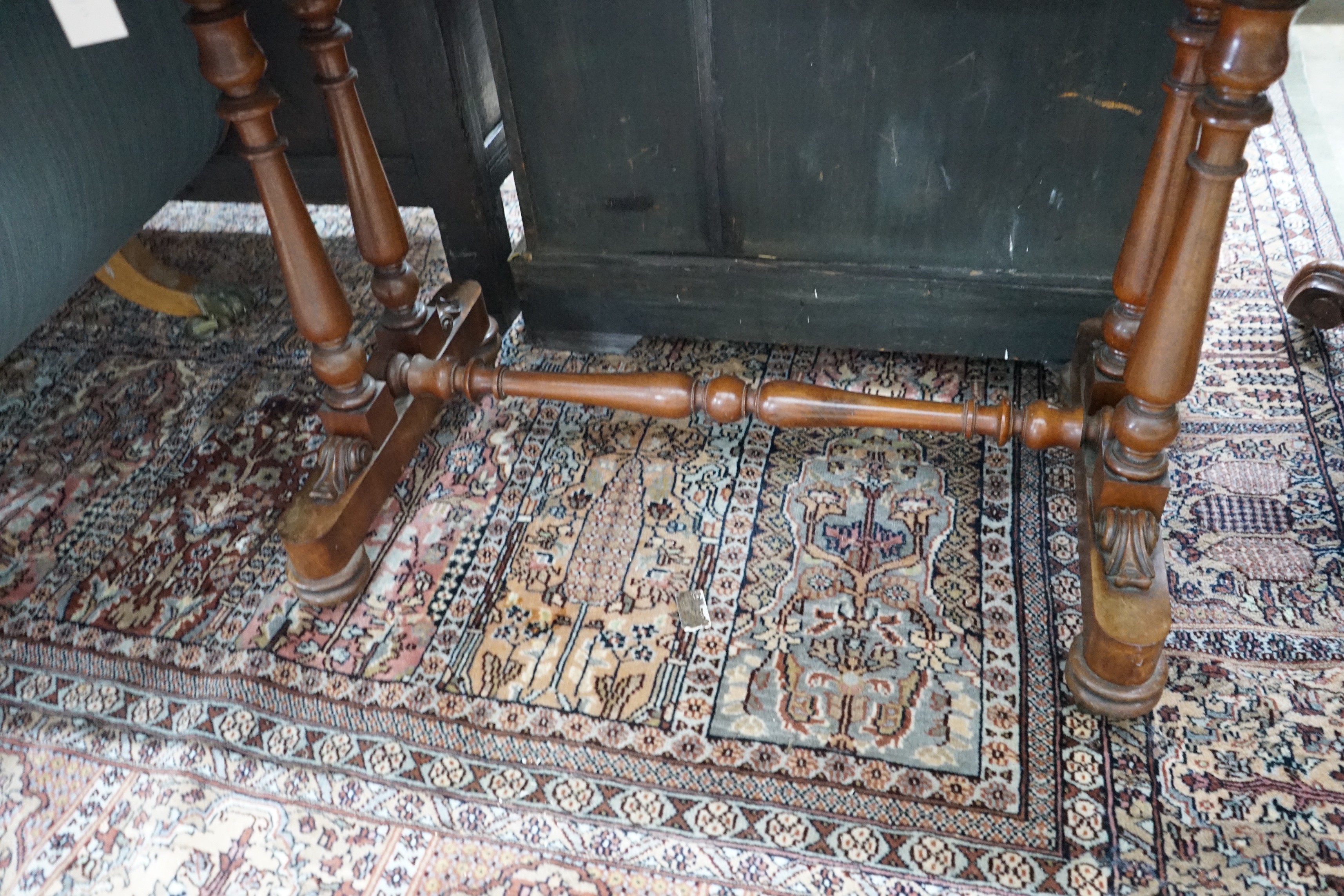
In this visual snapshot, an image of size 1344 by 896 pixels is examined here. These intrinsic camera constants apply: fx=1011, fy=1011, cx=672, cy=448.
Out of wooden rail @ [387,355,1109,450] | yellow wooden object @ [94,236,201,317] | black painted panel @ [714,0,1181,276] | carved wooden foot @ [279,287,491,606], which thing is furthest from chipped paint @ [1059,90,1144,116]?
yellow wooden object @ [94,236,201,317]

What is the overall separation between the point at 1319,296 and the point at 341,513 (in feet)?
5.53

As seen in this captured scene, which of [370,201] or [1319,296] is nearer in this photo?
[370,201]

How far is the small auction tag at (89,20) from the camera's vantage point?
1.06m

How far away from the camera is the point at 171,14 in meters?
1.71

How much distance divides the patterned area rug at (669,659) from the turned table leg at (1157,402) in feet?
0.27

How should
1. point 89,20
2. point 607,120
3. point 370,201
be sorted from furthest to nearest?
1. point 607,120
2. point 370,201
3. point 89,20

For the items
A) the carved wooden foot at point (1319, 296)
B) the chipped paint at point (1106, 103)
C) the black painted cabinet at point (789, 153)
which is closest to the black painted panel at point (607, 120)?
the black painted cabinet at point (789, 153)

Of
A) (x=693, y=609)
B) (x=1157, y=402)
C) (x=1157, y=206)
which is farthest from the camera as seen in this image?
(x=693, y=609)

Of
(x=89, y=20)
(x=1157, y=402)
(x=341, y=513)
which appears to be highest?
(x=89, y=20)

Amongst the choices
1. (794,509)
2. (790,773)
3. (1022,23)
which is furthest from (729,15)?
(790,773)

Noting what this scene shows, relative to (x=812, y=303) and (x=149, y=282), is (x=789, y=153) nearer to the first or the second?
(x=812, y=303)

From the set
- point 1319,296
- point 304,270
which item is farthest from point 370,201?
point 1319,296

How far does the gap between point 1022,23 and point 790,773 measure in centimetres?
107

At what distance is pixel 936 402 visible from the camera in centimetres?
145
